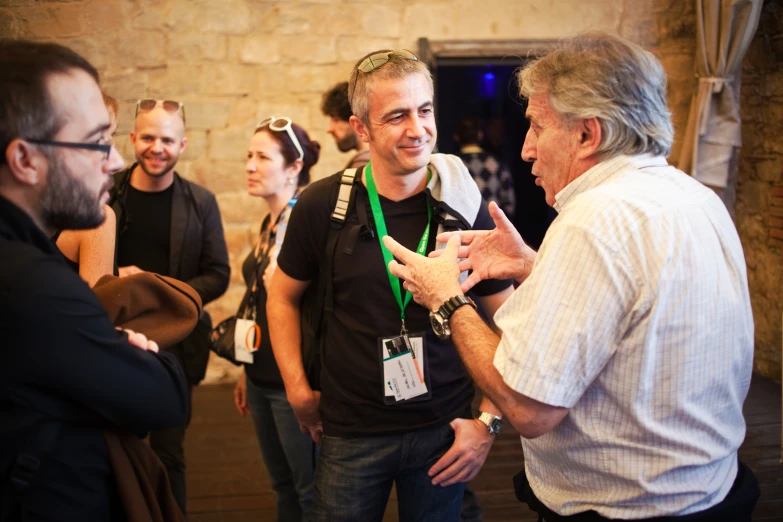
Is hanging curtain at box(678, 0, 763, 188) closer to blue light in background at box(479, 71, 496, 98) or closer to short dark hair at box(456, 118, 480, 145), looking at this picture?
short dark hair at box(456, 118, 480, 145)

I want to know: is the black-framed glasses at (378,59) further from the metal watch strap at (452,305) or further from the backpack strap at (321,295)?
the metal watch strap at (452,305)

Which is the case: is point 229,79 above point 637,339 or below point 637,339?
above

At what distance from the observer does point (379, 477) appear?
1.93 meters

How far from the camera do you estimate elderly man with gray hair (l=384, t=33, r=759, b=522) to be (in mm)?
1275

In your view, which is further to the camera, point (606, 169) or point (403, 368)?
point (403, 368)

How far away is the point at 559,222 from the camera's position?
1.35m

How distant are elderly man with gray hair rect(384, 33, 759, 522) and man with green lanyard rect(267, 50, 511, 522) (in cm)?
46

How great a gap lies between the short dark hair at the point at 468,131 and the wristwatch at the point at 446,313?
421 centimetres

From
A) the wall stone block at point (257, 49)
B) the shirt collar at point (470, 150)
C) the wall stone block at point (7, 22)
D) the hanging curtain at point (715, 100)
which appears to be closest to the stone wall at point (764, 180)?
the hanging curtain at point (715, 100)

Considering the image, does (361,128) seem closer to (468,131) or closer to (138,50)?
(138,50)

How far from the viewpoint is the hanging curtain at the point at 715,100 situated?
16.3ft

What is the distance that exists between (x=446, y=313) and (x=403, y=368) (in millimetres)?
392

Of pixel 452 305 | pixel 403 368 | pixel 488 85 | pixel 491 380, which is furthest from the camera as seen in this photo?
pixel 488 85

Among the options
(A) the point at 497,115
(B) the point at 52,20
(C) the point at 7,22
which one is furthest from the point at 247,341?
(A) the point at 497,115
